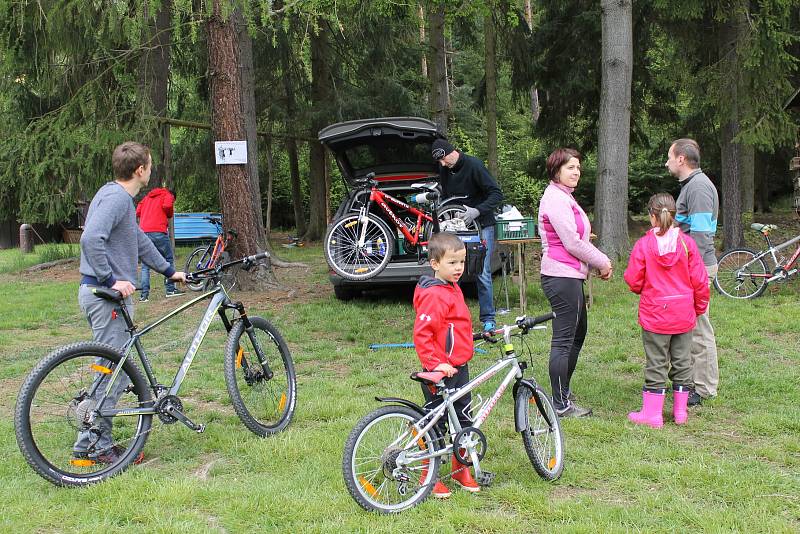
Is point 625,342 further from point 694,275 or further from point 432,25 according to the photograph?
point 432,25

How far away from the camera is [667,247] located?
4691 mm

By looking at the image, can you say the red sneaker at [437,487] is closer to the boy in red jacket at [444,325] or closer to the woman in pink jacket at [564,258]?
the boy in red jacket at [444,325]

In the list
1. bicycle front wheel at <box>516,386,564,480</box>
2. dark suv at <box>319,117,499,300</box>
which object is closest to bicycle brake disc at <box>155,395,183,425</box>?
bicycle front wheel at <box>516,386,564,480</box>

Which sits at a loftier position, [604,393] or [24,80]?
[24,80]

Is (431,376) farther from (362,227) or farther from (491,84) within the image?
(491,84)

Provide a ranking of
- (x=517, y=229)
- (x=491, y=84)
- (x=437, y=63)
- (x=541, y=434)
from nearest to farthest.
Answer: (x=541, y=434), (x=517, y=229), (x=437, y=63), (x=491, y=84)

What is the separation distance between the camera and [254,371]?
182 inches

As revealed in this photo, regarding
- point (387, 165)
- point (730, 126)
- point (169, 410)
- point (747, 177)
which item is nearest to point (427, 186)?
point (387, 165)

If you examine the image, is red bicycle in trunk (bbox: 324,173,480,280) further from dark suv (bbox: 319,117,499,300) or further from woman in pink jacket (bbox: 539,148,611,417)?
woman in pink jacket (bbox: 539,148,611,417)

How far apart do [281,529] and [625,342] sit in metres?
4.39

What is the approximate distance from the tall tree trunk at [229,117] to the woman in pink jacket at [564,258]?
Answer: 548 centimetres

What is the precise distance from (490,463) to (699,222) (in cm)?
232

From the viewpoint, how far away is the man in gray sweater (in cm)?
404

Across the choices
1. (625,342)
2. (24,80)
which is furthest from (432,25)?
(625,342)
